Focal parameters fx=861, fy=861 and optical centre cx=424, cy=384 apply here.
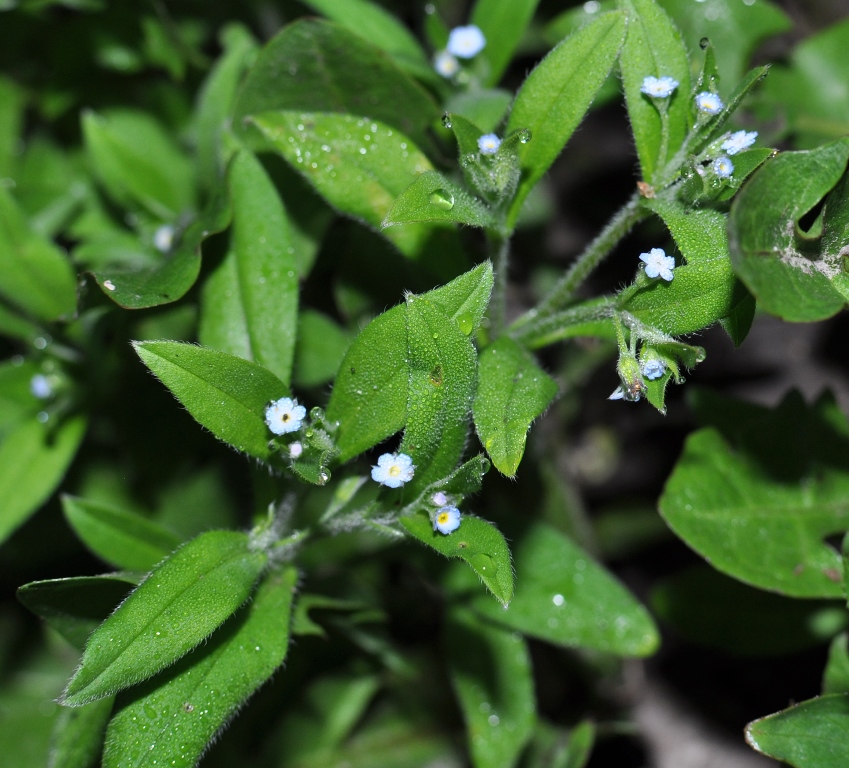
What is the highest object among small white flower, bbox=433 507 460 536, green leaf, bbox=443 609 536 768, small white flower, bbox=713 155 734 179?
small white flower, bbox=713 155 734 179

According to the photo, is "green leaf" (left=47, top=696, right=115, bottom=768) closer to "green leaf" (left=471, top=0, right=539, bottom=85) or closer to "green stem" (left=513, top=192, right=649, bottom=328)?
"green stem" (left=513, top=192, right=649, bottom=328)

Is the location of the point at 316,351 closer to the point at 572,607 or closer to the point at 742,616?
the point at 572,607

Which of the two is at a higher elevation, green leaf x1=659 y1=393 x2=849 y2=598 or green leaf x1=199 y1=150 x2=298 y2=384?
green leaf x1=199 y1=150 x2=298 y2=384

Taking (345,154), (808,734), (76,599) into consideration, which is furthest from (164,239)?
(808,734)

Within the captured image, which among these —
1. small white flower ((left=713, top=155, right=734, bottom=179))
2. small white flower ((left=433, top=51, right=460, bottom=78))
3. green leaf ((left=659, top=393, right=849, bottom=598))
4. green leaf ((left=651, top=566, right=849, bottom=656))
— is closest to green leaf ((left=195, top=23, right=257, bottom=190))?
small white flower ((left=433, top=51, right=460, bottom=78))

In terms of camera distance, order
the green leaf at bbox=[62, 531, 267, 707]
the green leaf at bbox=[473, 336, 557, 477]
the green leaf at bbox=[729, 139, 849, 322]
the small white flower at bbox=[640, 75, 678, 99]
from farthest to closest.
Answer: the small white flower at bbox=[640, 75, 678, 99] → the green leaf at bbox=[473, 336, 557, 477] → the green leaf at bbox=[62, 531, 267, 707] → the green leaf at bbox=[729, 139, 849, 322]

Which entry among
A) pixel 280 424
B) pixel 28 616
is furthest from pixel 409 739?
pixel 280 424

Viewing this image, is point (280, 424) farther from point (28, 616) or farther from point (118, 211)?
point (28, 616)
